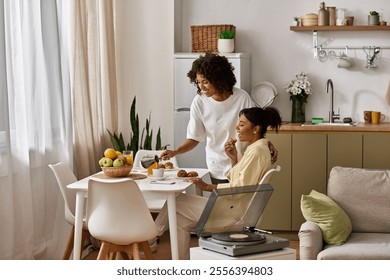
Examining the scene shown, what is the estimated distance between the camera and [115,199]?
3934 millimetres

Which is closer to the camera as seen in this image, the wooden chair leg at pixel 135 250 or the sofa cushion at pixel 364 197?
the wooden chair leg at pixel 135 250

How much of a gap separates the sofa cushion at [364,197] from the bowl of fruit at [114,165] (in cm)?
126

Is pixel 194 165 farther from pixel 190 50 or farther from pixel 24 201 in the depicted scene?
pixel 24 201

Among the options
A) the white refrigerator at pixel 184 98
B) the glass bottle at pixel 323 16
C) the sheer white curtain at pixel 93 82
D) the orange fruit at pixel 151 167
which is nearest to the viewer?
the orange fruit at pixel 151 167

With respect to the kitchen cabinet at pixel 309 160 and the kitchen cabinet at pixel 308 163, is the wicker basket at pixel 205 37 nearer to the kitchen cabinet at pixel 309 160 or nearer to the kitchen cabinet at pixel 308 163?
the kitchen cabinet at pixel 309 160

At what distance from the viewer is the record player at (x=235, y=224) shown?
3.14 metres

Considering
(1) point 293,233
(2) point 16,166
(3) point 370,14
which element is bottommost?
(1) point 293,233

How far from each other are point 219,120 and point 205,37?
65.2 inches

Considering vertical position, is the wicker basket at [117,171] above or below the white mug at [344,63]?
below

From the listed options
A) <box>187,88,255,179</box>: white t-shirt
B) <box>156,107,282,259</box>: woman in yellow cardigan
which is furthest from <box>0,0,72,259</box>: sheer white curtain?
<box>187,88,255,179</box>: white t-shirt

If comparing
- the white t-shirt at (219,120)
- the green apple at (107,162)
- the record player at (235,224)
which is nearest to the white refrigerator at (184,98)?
the white t-shirt at (219,120)

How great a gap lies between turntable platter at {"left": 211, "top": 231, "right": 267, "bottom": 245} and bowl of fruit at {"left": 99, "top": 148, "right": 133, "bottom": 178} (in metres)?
1.26

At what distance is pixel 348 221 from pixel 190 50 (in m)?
2.72
